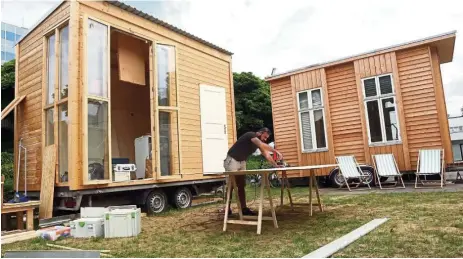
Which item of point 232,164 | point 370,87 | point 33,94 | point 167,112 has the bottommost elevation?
point 232,164

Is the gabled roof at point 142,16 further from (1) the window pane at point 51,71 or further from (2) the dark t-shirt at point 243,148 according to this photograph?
(2) the dark t-shirt at point 243,148

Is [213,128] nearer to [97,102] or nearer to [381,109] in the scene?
[97,102]

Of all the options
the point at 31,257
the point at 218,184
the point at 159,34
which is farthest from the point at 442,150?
the point at 31,257

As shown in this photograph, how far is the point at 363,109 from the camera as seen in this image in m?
9.34

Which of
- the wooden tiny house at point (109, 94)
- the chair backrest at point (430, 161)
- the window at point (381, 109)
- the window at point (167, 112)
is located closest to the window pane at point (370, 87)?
the window at point (381, 109)

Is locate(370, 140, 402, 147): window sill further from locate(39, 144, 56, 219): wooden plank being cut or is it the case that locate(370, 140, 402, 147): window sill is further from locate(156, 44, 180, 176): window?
locate(39, 144, 56, 219): wooden plank being cut

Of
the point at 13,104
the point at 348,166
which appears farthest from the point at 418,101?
the point at 13,104

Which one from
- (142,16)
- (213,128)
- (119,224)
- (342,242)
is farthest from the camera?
(213,128)

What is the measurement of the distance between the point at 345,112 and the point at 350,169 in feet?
5.90

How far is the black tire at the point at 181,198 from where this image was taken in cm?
665

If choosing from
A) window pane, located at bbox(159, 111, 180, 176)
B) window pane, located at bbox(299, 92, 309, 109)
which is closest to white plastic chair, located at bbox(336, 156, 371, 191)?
window pane, located at bbox(299, 92, 309, 109)

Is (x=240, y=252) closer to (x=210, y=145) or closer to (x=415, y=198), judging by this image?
(x=415, y=198)

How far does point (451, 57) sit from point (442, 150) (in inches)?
142

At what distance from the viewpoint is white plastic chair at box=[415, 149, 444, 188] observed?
7.70 meters
